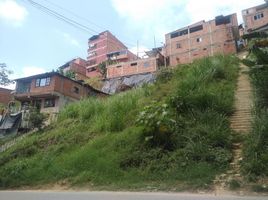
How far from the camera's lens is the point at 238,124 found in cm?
1059

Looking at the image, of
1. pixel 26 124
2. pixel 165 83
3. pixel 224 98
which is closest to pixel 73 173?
pixel 224 98

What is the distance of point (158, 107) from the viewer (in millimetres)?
10828

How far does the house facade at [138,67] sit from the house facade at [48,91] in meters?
12.3

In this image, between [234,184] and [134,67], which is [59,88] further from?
[234,184]

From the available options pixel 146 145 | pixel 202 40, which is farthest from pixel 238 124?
pixel 202 40

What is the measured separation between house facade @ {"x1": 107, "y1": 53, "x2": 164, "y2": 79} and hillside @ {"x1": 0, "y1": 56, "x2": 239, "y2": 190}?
32.8 meters

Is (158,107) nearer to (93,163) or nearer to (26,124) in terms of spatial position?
(93,163)

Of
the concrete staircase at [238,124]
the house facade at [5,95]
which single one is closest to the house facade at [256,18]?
the concrete staircase at [238,124]

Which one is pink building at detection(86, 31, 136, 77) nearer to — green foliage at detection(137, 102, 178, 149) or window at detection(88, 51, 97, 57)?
window at detection(88, 51, 97, 57)

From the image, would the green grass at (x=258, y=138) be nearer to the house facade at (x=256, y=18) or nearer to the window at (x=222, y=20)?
the window at (x=222, y=20)

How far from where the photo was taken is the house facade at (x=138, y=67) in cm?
4962

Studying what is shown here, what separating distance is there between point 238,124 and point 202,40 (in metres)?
39.2

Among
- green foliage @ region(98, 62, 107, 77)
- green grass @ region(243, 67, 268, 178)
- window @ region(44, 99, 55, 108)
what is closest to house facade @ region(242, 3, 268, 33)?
green foliage @ region(98, 62, 107, 77)

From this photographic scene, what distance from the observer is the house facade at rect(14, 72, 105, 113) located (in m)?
36.2
